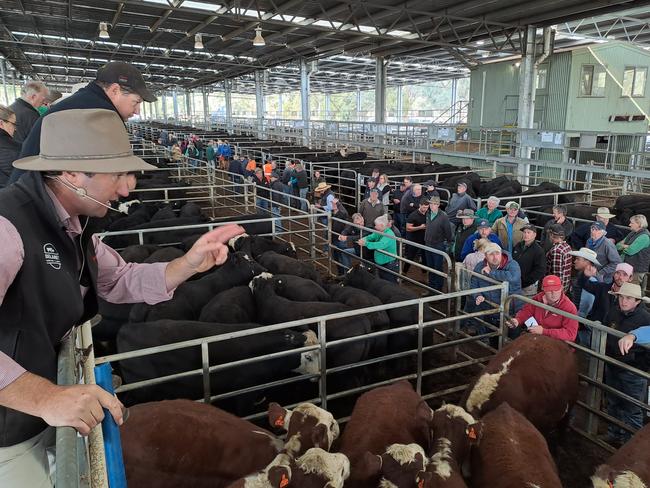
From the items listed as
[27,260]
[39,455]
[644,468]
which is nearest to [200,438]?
[39,455]

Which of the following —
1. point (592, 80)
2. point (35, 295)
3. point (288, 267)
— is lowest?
point (288, 267)

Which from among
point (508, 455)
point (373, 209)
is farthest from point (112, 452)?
point (373, 209)

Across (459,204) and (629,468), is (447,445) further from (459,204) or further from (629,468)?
(459,204)

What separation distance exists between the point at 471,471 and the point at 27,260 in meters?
3.25

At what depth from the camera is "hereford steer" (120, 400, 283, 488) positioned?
323 cm

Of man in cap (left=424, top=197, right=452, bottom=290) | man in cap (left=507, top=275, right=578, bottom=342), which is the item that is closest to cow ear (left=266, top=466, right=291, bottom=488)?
man in cap (left=507, top=275, right=578, bottom=342)

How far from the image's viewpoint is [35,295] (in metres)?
1.54

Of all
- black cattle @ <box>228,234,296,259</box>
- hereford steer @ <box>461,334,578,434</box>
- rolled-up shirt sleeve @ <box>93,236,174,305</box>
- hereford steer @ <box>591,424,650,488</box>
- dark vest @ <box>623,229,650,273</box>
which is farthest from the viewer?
black cattle @ <box>228,234,296,259</box>

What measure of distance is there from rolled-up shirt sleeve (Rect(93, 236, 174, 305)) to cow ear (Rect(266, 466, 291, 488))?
1256 mm

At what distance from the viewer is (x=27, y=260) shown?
4.99 ft

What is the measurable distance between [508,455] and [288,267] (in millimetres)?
4448

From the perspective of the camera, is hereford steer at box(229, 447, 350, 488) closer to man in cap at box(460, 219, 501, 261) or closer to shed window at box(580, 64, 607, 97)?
man in cap at box(460, 219, 501, 261)

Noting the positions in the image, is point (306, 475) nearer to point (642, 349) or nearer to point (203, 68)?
point (642, 349)

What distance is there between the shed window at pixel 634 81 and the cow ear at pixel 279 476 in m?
23.6
